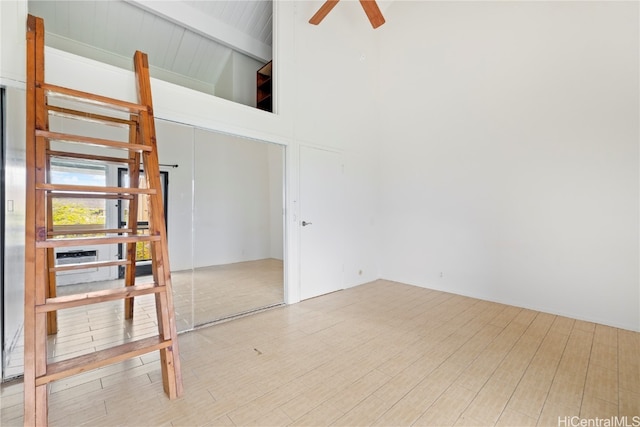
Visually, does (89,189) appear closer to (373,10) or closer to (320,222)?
(320,222)

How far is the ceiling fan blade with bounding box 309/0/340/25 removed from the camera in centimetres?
326

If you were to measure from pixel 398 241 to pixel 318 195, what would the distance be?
1.66 metres

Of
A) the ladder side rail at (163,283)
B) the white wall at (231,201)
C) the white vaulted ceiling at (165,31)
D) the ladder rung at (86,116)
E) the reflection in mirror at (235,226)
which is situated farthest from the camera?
the white wall at (231,201)

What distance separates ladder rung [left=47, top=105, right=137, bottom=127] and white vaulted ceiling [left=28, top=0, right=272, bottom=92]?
1.87 m

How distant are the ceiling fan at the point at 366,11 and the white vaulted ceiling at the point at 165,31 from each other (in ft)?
3.30

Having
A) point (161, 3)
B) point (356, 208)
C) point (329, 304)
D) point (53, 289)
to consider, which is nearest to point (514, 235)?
point (356, 208)

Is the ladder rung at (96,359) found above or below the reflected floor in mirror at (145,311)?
above

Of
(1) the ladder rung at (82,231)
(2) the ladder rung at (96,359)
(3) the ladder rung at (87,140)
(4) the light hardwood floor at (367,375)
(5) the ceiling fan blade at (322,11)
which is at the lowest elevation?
(4) the light hardwood floor at (367,375)

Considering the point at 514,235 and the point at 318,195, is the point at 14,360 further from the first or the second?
the point at 514,235

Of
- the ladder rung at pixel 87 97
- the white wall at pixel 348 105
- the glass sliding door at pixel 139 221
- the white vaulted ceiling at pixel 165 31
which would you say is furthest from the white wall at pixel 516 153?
the ladder rung at pixel 87 97

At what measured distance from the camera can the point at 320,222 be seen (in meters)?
4.01

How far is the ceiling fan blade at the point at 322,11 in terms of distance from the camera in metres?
3.26

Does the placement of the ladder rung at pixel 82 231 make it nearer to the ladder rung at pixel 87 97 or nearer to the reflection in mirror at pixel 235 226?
the ladder rung at pixel 87 97

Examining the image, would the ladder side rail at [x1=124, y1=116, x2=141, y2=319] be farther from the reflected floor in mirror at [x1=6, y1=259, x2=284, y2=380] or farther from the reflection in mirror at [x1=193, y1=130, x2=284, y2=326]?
the reflection in mirror at [x1=193, y1=130, x2=284, y2=326]
